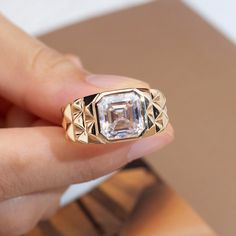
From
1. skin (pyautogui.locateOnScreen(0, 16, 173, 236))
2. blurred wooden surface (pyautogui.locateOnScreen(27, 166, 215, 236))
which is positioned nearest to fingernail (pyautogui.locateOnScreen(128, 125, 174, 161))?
skin (pyautogui.locateOnScreen(0, 16, 173, 236))

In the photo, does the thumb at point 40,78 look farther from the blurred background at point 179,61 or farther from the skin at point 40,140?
the blurred background at point 179,61

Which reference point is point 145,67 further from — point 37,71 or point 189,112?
point 37,71

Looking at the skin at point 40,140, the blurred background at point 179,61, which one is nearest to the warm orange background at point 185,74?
the blurred background at point 179,61

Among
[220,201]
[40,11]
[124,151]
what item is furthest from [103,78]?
[40,11]

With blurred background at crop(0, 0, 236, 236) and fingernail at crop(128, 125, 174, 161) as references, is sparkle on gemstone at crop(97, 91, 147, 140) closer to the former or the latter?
fingernail at crop(128, 125, 174, 161)

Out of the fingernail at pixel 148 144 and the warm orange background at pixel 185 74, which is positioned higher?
the fingernail at pixel 148 144

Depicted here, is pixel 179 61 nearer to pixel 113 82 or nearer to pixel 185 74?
pixel 185 74
